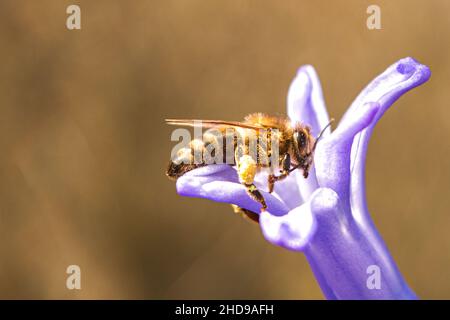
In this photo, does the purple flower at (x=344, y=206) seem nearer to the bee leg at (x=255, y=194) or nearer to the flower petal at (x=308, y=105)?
the bee leg at (x=255, y=194)

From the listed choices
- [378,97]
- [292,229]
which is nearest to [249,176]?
[292,229]

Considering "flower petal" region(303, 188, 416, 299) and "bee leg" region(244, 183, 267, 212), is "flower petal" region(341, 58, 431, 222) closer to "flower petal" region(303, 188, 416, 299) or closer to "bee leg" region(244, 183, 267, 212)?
"flower petal" region(303, 188, 416, 299)

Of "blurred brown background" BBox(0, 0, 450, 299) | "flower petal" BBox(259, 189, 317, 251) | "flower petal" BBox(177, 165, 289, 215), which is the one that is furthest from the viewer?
"blurred brown background" BBox(0, 0, 450, 299)

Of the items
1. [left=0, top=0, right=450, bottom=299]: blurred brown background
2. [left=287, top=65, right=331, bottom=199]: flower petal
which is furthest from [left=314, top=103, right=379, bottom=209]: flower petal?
[left=0, top=0, right=450, bottom=299]: blurred brown background

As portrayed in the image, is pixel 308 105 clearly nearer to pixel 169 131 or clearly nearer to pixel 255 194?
pixel 255 194

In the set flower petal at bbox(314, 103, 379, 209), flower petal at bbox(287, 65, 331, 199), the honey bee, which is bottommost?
flower petal at bbox(314, 103, 379, 209)

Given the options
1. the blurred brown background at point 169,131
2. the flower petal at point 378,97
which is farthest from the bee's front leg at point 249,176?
the blurred brown background at point 169,131

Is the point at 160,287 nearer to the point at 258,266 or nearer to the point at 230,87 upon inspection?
the point at 258,266
